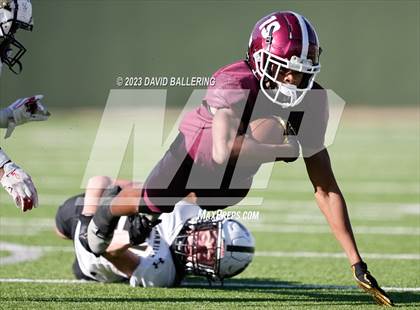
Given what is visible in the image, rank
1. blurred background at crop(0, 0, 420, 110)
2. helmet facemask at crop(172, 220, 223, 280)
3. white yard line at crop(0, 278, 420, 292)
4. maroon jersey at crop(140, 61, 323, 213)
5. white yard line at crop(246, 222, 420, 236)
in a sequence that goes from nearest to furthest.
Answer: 1. maroon jersey at crop(140, 61, 323, 213)
2. helmet facemask at crop(172, 220, 223, 280)
3. white yard line at crop(0, 278, 420, 292)
4. white yard line at crop(246, 222, 420, 236)
5. blurred background at crop(0, 0, 420, 110)

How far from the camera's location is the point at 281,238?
5676mm

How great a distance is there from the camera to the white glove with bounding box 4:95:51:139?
3.53 meters

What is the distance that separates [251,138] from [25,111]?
3.23ft

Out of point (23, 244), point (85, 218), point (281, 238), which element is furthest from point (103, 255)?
point (281, 238)

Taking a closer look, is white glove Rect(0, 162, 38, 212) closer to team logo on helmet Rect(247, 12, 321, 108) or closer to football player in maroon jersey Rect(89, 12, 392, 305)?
football player in maroon jersey Rect(89, 12, 392, 305)

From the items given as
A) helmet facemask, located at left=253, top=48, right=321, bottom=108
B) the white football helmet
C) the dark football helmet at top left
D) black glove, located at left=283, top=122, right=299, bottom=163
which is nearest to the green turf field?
the white football helmet

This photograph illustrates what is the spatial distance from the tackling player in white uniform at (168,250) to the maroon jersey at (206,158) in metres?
0.28

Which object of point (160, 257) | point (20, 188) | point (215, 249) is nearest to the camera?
point (20, 188)

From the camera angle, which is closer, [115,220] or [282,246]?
[115,220]

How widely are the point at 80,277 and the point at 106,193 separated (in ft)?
1.69

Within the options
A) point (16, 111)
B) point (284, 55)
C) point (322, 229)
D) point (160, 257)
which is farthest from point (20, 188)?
→ point (322, 229)

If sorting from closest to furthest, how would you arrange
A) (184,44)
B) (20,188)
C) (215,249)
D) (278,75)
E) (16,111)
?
1. (20,188)
2. (278,75)
3. (16,111)
4. (215,249)
5. (184,44)

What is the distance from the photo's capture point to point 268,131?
11.0ft

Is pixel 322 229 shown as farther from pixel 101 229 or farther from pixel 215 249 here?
pixel 101 229
